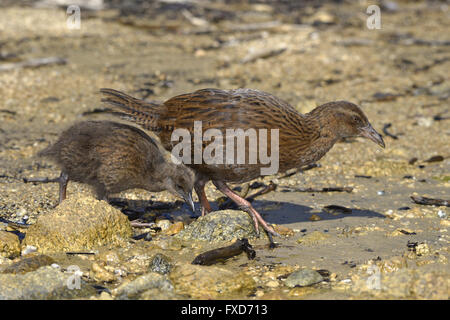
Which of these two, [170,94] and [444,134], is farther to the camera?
[170,94]

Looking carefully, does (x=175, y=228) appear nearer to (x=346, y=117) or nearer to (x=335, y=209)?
(x=335, y=209)

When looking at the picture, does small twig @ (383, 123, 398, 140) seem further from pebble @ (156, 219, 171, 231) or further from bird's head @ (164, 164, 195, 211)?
pebble @ (156, 219, 171, 231)

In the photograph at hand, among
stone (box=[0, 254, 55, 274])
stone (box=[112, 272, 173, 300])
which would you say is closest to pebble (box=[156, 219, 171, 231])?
stone (box=[0, 254, 55, 274])

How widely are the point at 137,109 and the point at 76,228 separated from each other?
5.42ft

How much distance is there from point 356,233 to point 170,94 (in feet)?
17.6

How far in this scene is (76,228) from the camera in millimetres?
5645

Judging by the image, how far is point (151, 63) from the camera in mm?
12562

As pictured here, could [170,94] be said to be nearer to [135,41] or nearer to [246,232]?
[135,41]

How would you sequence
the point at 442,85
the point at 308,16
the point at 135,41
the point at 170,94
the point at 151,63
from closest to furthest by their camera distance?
the point at 170,94 < the point at 442,85 < the point at 151,63 < the point at 135,41 < the point at 308,16

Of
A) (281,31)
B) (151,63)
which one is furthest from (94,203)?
(281,31)

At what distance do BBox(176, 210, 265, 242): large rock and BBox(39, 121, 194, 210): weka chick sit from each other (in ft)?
2.61

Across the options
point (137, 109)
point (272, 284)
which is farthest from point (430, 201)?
point (137, 109)

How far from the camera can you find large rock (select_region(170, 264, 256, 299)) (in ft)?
15.9

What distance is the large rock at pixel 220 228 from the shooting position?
237 inches
